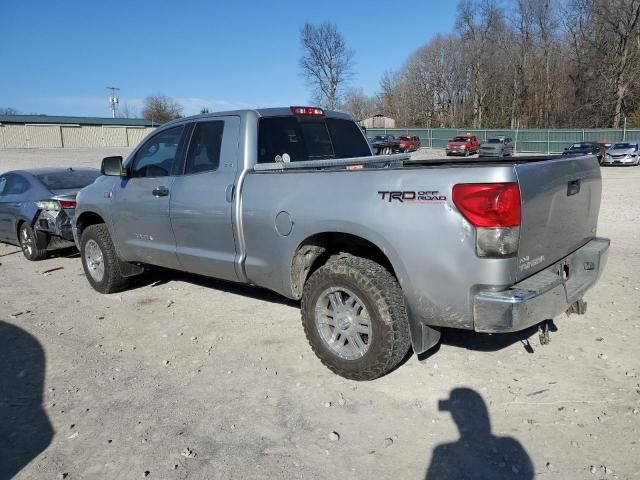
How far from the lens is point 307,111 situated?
16.3ft

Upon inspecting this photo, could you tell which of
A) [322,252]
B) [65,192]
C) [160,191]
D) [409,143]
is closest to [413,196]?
[322,252]

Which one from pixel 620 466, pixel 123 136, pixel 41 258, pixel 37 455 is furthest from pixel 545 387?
pixel 123 136

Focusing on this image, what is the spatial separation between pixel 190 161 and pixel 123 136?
216ft

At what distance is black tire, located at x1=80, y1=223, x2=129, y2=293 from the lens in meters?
5.99

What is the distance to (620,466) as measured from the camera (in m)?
2.72

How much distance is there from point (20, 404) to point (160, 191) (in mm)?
2242

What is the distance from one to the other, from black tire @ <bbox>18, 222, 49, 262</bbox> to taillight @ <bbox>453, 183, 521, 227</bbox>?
737cm

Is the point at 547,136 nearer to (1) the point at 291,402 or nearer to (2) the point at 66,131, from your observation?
(1) the point at 291,402

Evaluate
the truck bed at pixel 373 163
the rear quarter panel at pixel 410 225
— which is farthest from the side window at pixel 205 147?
the rear quarter panel at pixel 410 225

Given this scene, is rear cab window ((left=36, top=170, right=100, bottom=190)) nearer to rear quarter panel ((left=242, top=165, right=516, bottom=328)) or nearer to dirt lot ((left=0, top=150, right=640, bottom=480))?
dirt lot ((left=0, top=150, right=640, bottom=480))

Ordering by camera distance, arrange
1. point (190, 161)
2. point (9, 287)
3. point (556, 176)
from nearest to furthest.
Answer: point (556, 176) → point (190, 161) → point (9, 287)

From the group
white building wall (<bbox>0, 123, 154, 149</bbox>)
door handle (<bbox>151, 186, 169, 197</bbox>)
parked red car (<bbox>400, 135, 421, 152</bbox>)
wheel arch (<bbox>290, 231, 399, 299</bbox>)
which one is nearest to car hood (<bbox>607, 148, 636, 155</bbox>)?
parked red car (<bbox>400, 135, 421, 152</bbox>)

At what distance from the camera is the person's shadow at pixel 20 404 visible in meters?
3.06

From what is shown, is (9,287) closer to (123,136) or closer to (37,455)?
(37,455)
